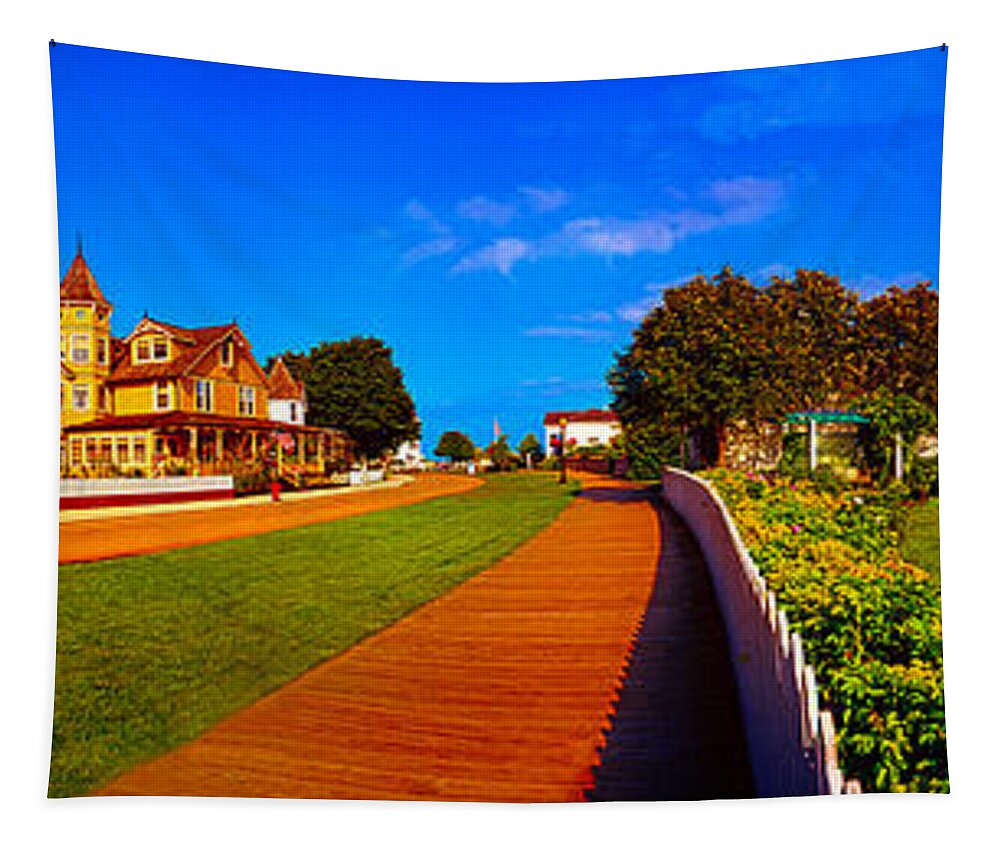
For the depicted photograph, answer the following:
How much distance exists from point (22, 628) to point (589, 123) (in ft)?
9.88

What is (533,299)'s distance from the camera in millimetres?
3402

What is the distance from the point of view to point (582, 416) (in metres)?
3.48

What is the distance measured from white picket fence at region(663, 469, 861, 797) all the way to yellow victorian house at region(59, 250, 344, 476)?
1.99 m

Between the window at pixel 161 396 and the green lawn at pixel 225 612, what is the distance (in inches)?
23.1

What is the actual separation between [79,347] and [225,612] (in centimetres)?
120

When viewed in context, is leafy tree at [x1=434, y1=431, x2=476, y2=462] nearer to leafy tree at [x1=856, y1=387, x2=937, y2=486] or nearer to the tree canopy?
the tree canopy

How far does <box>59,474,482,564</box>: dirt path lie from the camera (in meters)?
3.14

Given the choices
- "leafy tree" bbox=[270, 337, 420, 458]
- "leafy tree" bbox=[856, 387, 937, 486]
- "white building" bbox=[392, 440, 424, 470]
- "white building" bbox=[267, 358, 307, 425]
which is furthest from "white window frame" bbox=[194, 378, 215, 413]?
"leafy tree" bbox=[856, 387, 937, 486]

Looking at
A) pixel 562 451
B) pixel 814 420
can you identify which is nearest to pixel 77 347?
pixel 562 451

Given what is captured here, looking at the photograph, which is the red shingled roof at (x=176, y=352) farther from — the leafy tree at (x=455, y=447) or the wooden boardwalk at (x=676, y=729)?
the wooden boardwalk at (x=676, y=729)

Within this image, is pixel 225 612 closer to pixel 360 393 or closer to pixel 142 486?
pixel 142 486

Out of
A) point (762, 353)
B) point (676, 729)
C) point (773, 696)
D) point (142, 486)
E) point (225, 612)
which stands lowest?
point (676, 729)

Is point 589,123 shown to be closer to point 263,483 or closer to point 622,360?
point 622,360

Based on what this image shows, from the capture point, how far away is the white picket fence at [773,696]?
7.34 feet
